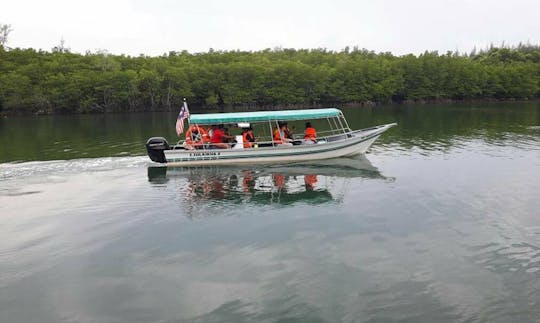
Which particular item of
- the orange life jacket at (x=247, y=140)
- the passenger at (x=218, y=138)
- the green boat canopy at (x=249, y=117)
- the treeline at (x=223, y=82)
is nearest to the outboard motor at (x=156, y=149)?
the green boat canopy at (x=249, y=117)

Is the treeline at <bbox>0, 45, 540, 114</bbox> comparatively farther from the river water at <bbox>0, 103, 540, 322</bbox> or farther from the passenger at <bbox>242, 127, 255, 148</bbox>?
the passenger at <bbox>242, 127, 255, 148</bbox>

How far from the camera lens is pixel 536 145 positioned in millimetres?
29219

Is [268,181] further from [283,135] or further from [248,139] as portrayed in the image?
[283,135]

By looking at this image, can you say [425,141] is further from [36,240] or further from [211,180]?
[36,240]

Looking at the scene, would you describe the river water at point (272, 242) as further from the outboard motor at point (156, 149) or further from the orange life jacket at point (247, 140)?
the orange life jacket at point (247, 140)

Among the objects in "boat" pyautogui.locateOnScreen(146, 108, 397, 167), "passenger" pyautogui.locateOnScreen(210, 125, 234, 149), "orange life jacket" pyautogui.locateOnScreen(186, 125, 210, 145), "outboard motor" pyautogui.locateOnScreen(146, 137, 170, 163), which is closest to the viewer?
"outboard motor" pyautogui.locateOnScreen(146, 137, 170, 163)

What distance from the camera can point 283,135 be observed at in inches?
974

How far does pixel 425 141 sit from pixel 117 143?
79.8 ft

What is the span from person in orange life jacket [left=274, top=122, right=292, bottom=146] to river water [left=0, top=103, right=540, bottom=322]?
168cm

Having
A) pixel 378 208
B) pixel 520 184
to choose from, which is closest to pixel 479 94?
pixel 520 184

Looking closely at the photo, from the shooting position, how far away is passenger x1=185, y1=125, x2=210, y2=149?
77.6 feet

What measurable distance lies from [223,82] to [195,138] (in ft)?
186

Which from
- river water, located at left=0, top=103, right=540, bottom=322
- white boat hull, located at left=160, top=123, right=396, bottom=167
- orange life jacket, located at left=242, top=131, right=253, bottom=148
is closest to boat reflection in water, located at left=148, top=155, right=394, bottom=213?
river water, located at left=0, top=103, right=540, bottom=322

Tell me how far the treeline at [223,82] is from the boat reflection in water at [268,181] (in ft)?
184
